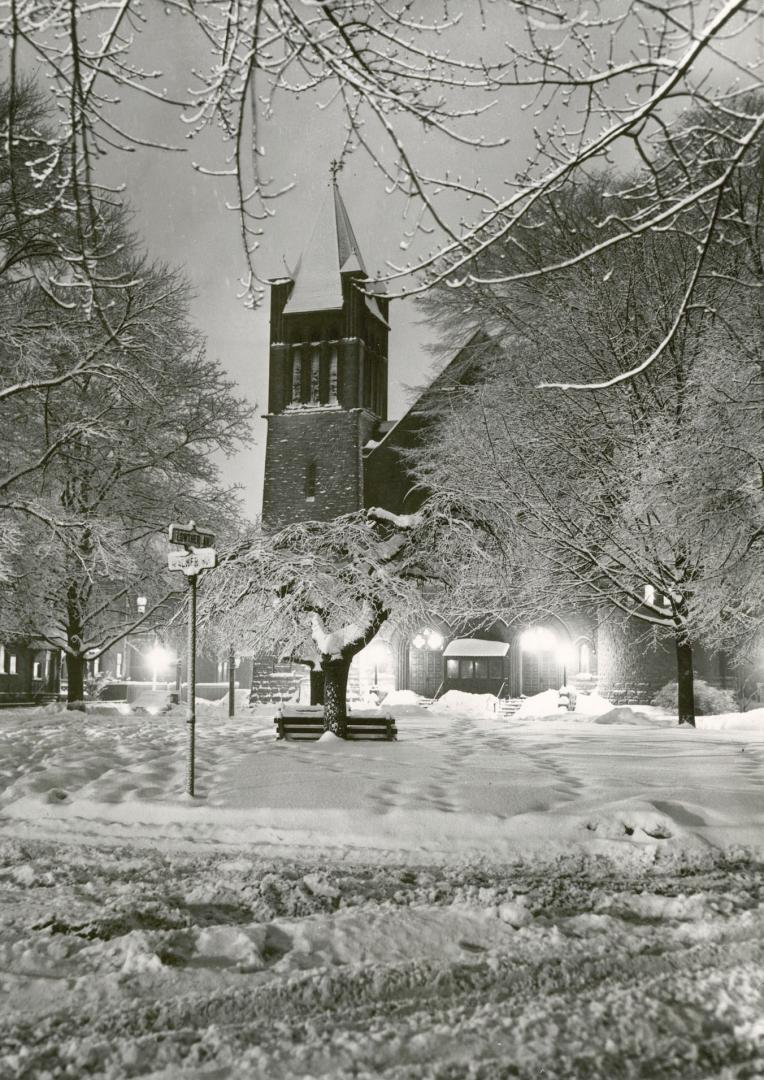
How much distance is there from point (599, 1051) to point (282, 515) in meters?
34.3

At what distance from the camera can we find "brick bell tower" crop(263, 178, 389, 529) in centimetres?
3703

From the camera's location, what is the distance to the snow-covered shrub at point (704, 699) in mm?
27984

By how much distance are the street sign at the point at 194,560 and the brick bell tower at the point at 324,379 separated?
25.8 metres

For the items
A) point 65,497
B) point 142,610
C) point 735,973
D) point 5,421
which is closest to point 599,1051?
point 735,973

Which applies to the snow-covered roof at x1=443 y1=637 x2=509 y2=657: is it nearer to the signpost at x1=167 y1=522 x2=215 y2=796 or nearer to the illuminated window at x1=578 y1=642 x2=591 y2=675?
the illuminated window at x1=578 y1=642 x2=591 y2=675

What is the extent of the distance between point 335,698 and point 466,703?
770 inches

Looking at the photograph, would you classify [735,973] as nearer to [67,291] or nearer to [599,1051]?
[599,1051]

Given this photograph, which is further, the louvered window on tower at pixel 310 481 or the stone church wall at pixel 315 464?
the louvered window on tower at pixel 310 481

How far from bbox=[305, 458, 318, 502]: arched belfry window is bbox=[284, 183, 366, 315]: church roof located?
24.2ft

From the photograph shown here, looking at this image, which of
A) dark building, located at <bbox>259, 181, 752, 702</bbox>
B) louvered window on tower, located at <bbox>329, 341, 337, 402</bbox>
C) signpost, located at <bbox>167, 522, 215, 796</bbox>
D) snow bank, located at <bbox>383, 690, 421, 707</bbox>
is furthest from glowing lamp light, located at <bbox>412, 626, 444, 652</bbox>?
signpost, located at <bbox>167, 522, 215, 796</bbox>

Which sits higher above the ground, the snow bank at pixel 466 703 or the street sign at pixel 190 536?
the street sign at pixel 190 536

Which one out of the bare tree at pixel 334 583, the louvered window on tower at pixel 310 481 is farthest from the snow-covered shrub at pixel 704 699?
the louvered window on tower at pixel 310 481

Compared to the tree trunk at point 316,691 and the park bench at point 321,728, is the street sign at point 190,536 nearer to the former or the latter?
the park bench at point 321,728

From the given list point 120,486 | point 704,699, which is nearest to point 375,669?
point 704,699
